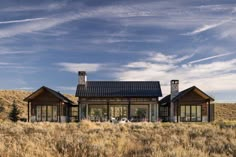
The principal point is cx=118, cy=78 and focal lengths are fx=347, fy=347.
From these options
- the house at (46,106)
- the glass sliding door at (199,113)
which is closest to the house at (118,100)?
the house at (46,106)

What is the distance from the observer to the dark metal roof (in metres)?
34.0

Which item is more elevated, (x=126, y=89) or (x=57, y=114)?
(x=126, y=89)

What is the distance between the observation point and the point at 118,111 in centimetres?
3522

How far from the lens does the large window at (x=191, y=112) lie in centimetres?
3384

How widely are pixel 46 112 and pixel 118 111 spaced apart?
7.17 m

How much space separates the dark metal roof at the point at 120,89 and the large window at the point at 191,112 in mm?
2925

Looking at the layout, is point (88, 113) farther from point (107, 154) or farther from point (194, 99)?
point (107, 154)

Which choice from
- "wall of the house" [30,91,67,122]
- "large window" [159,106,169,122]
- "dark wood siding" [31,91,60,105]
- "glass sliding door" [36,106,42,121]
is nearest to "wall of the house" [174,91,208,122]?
"large window" [159,106,169,122]

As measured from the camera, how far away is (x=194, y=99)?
111 ft

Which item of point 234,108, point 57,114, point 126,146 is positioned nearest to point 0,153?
point 126,146

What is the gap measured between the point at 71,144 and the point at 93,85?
991 inches

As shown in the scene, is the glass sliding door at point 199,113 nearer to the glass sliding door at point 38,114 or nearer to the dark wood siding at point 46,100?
the dark wood siding at point 46,100

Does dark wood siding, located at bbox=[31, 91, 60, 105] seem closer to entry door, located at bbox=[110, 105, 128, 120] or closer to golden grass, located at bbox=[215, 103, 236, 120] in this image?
entry door, located at bbox=[110, 105, 128, 120]

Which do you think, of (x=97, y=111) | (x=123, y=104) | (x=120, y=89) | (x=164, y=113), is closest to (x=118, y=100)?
(x=123, y=104)
